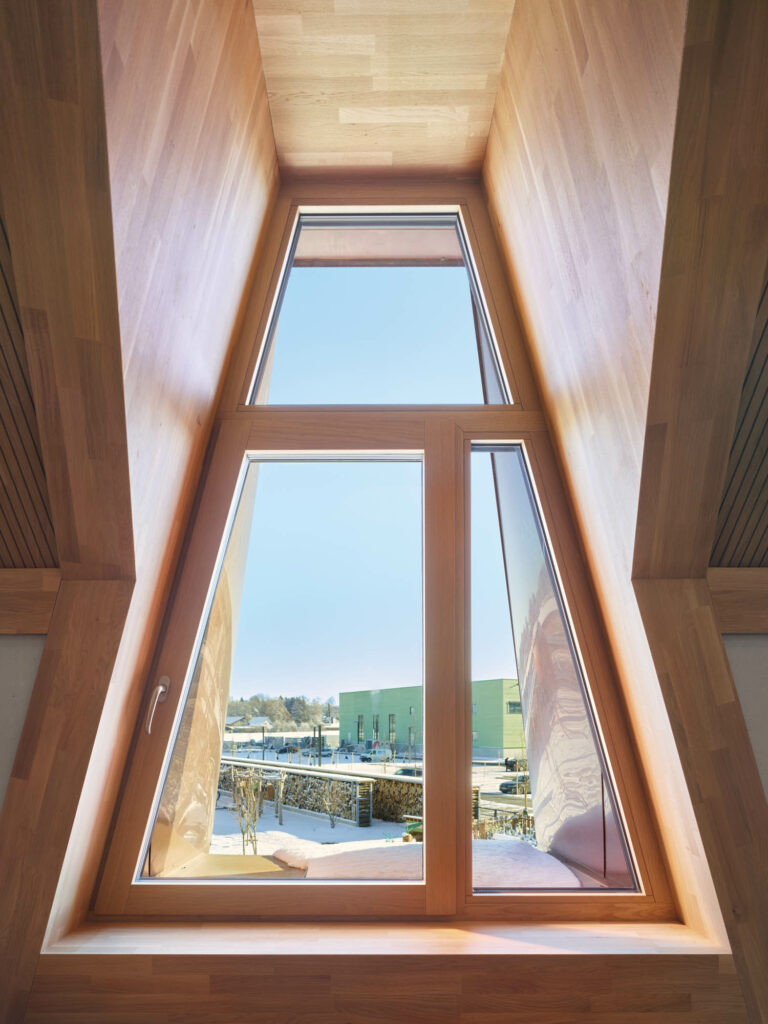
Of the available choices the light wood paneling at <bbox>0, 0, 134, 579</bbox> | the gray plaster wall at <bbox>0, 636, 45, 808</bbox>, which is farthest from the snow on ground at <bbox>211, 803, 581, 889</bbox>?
the light wood paneling at <bbox>0, 0, 134, 579</bbox>

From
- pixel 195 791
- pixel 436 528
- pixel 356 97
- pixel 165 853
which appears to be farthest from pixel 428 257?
pixel 165 853

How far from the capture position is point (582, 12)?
75.2 inches

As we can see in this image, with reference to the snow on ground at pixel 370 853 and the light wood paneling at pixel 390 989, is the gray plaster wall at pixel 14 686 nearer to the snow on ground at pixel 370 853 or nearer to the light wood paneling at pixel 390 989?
the light wood paneling at pixel 390 989

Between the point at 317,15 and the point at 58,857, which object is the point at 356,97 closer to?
the point at 317,15

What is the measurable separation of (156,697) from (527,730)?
3.92ft

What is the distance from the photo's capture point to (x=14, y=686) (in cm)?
211

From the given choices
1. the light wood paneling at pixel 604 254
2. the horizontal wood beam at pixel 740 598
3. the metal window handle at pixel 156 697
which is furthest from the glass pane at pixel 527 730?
the metal window handle at pixel 156 697

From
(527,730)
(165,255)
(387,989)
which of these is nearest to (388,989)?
(387,989)

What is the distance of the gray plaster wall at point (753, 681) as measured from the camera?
208cm

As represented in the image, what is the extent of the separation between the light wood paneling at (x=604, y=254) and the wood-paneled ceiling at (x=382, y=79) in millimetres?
141

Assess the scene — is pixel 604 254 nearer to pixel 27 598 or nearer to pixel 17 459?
pixel 17 459

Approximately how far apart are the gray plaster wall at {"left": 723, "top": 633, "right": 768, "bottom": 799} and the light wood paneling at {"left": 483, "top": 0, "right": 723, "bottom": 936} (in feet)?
0.77

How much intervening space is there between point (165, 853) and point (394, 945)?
774 mm

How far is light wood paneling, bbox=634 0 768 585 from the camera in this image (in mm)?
1441
